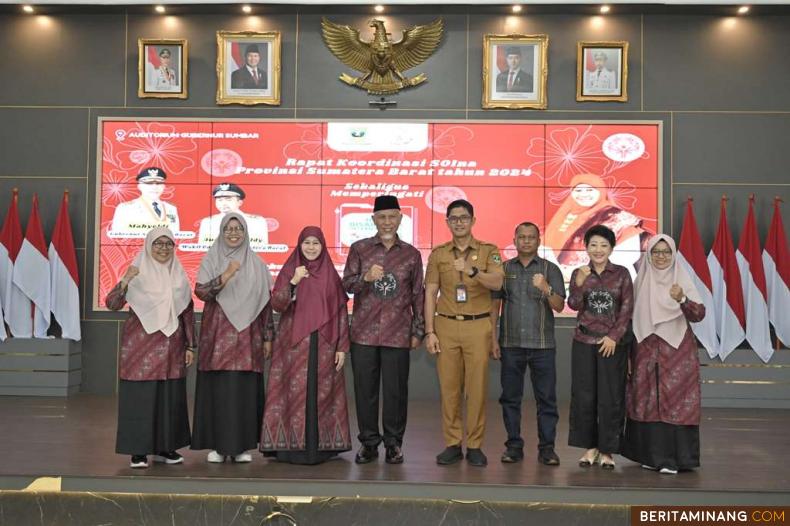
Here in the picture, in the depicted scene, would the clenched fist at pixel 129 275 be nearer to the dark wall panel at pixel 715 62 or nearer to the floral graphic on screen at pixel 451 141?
the floral graphic on screen at pixel 451 141

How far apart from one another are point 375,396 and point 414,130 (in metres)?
3.36

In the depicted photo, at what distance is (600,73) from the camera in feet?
22.0

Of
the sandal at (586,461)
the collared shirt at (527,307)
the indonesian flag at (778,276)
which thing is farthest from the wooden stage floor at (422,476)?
the indonesian flag at (778,276)

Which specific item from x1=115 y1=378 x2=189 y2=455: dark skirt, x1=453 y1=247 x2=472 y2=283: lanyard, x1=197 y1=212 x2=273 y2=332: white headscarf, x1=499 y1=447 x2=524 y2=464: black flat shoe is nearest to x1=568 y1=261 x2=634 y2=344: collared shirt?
x1=453 y1=247 x2=472 y2=283: lanyard

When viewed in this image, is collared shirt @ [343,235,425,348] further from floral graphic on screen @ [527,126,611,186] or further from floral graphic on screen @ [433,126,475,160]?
floral graphic on screen @ [527,126,611,186]

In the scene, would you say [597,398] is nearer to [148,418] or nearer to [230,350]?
[230,350]

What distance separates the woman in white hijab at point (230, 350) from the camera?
12.7 feet

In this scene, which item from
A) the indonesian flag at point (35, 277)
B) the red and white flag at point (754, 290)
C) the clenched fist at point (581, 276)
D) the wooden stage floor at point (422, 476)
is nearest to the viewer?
the wooden stage floor at point (422, 476)

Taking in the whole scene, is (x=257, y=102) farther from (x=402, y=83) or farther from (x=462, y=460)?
(x=462, y=460)

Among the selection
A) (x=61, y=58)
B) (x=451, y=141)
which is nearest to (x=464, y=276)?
(x=451, y=141)

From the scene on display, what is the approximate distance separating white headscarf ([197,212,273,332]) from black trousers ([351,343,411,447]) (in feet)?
1.89

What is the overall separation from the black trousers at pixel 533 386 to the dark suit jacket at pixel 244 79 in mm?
3847

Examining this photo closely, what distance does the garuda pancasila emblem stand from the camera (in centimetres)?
669

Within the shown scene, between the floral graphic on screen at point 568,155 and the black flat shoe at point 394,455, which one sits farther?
the floral graphic on screen at point 568,155
